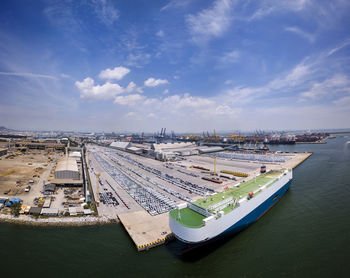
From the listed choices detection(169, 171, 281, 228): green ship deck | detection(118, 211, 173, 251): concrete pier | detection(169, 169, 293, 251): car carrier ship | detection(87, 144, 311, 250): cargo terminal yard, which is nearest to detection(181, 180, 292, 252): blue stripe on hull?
detection(169, 169, 293, 251): car carrier ship

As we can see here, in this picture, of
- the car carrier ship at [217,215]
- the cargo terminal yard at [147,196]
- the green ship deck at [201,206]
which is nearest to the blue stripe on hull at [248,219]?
the car carrier ship at [217,215]

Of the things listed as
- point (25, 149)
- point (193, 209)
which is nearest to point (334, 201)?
point (193, 209)

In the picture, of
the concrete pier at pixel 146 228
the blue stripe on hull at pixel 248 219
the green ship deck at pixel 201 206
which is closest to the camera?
the blue stripe on hull at pixel 248 219

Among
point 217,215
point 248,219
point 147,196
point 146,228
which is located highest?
point 217,215

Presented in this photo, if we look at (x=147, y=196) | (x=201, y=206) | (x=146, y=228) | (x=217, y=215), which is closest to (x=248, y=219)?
(x=217, y=215)

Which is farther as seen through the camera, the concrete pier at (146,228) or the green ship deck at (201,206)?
the concrete pier at (146,228)

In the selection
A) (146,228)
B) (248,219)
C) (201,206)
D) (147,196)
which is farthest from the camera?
(147,196)

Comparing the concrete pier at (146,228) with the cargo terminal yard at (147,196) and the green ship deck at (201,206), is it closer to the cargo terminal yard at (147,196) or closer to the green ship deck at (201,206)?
the cargo terminal yard at (147,196)

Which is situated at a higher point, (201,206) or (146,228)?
(201,206)

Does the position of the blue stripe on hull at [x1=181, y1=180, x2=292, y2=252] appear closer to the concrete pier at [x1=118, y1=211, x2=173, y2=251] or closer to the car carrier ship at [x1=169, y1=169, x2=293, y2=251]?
the car carrier ship at [x1=169, y1=169, x2=293, y2=251]

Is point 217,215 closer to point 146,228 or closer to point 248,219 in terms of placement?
point 248,219
